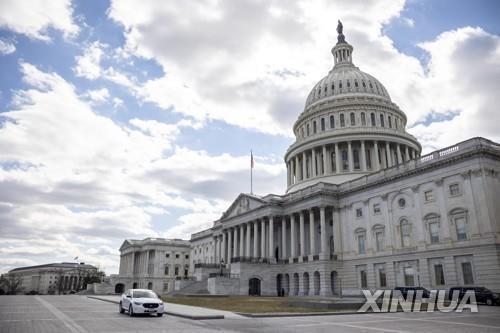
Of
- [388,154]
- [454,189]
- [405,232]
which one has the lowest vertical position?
[405,232]

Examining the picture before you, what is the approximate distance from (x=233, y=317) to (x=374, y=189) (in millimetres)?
38268

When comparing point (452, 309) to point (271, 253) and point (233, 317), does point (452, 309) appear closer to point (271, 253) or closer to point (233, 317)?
point (233, 317)

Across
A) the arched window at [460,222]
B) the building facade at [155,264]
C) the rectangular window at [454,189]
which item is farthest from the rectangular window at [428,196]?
the building facade at [155,264]

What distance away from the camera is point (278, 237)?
2918 inches

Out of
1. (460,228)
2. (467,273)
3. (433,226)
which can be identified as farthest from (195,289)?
(460,228)

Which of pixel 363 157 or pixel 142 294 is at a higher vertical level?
pixel 363 157

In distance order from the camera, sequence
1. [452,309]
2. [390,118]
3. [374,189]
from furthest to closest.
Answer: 1. [390,118]
2. [374,189]
3. [452,309]

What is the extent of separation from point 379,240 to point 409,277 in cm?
692

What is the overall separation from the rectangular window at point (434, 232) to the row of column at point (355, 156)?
25.8m

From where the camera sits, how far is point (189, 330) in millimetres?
16578

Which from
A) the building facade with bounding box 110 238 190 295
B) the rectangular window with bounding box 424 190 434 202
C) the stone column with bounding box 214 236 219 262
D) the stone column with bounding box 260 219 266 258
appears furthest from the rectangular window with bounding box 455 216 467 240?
the building facade with bounding box 110 238 190 295

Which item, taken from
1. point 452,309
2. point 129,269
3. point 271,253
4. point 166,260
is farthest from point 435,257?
point 129,269

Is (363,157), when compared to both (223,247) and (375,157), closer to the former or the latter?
(375,157)

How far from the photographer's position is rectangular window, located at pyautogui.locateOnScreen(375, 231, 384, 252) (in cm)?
5438
